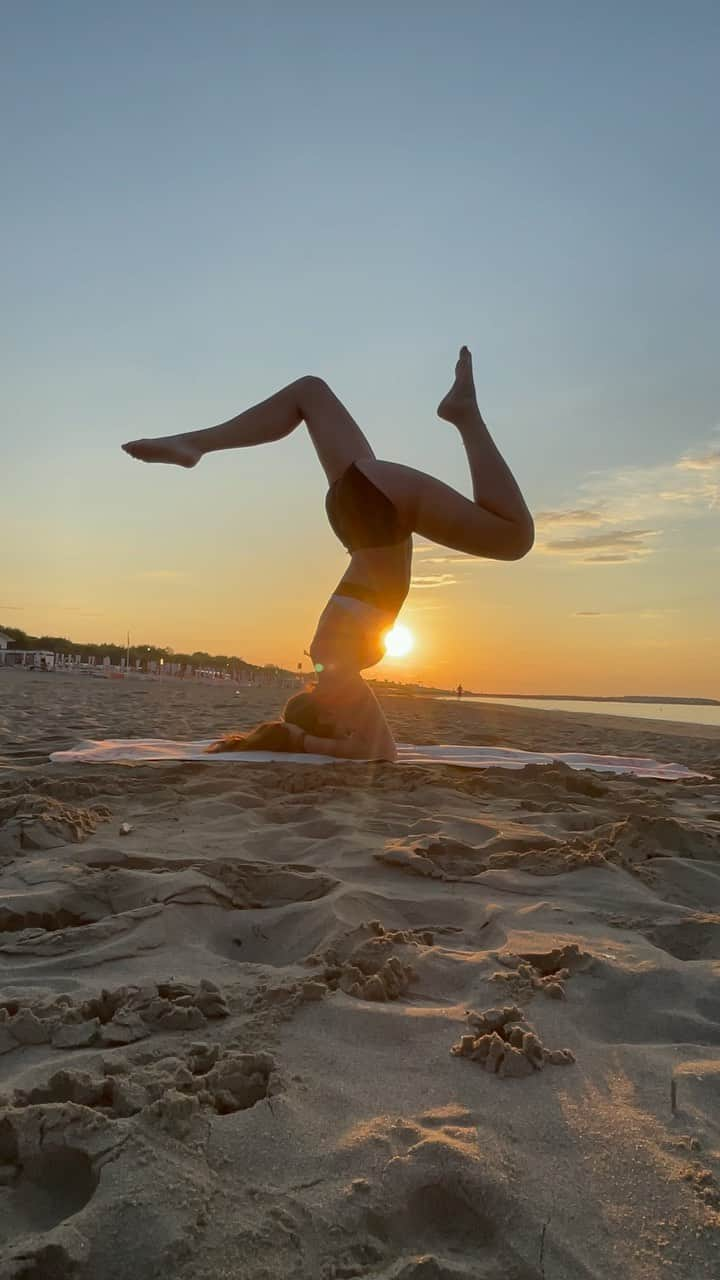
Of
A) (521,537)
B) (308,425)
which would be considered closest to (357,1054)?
(521,537)

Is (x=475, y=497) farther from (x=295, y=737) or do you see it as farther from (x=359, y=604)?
(x=295, y=737)

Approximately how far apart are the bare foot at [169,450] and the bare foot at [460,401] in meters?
1.33

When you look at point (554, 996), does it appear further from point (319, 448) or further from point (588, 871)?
point (319, 448)

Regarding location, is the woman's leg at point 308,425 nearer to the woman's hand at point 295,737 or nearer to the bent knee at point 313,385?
the bent knee at point 313,385

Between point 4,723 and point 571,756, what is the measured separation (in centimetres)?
466

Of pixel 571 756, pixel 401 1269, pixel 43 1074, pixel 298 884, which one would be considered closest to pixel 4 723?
pixel 571 756

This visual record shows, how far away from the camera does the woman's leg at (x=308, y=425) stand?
13.9 feet

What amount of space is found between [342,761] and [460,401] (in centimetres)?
211

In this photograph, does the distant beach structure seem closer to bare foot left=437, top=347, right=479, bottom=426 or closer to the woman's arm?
the woman's arm

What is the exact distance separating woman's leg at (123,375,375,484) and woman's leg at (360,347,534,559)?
0.41m

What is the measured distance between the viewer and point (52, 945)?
168 centimetres

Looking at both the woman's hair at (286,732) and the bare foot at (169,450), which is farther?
the woman's hair at (286,732)

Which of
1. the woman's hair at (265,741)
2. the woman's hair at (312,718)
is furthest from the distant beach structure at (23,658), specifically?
the woman's hair at (312,718)

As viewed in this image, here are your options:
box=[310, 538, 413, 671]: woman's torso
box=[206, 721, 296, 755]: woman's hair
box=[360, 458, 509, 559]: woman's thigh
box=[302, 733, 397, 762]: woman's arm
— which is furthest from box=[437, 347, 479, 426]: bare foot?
box=[206, 721, 296, 755]: woman's hair
